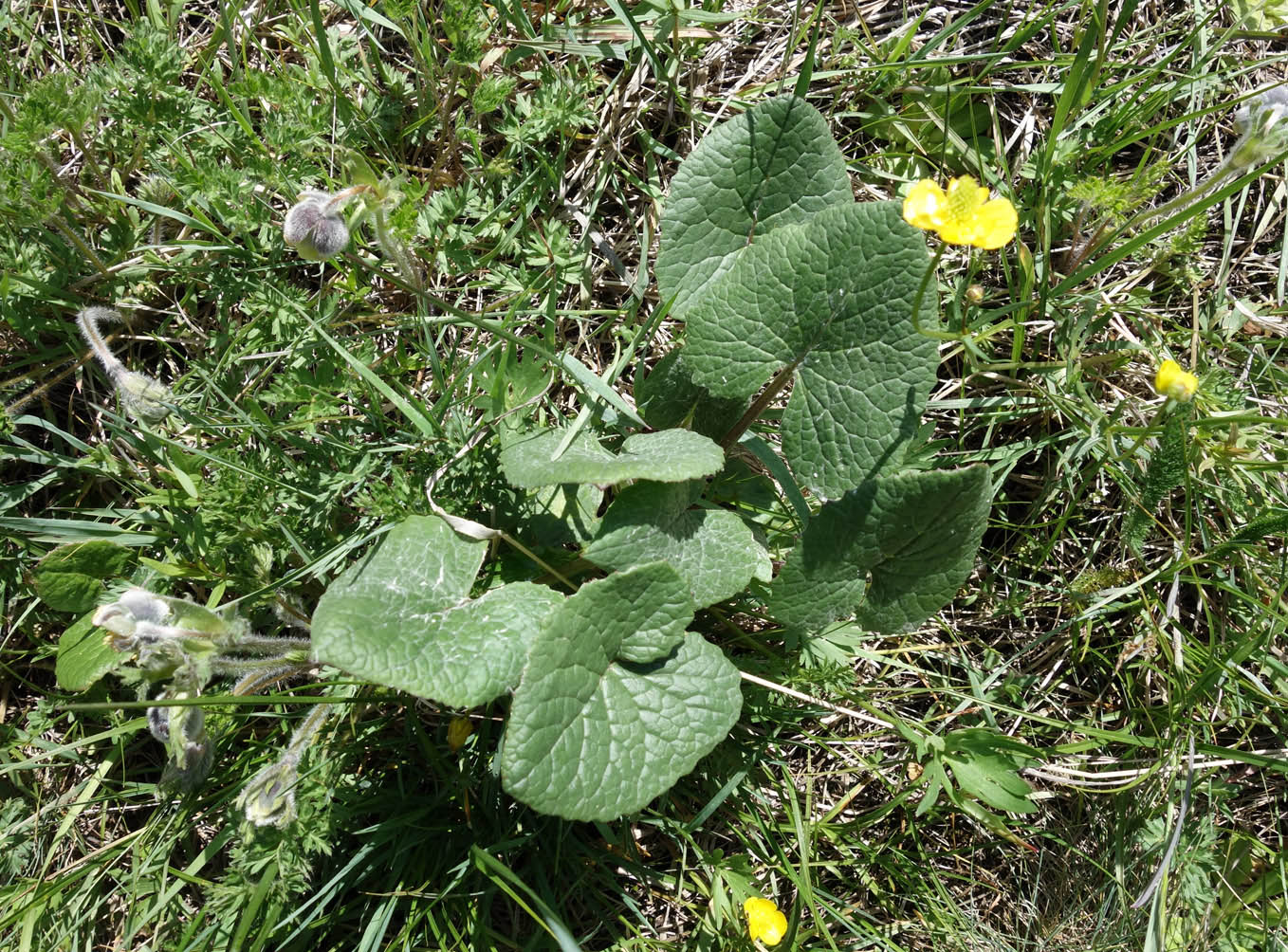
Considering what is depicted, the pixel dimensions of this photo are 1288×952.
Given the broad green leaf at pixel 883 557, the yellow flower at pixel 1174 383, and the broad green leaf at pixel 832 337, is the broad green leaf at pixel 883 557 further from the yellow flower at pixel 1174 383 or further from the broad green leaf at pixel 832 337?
the yellow flower at pixel 1174 383

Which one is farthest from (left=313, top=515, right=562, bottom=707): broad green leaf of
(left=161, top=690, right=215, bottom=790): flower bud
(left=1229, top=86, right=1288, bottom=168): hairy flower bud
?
(left=1229, top=86, right=1288, bottom=168): hairy flower bud

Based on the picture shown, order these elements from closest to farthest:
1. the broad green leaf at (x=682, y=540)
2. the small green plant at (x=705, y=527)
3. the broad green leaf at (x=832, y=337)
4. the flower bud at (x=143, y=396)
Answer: the small green plant at (x=705, y=527) → the broad green leaf at (x=832, y=337) → the broad green leaf at (x=682, y=540) → the flower bud at (x=143, y=396)

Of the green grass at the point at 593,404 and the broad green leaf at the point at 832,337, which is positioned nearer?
the broad green leaf at the point at 832,337

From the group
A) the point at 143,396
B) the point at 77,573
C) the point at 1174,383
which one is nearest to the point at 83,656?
the point at 77,573

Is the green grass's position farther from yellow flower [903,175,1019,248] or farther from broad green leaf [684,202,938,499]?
yellow flower [903,175,1019,248]

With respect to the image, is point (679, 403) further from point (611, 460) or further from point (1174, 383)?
point (1174, 383)

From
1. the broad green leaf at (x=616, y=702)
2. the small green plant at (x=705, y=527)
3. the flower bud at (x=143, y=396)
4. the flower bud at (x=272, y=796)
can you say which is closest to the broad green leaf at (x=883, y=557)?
the small green plant at (x=705, y=527)

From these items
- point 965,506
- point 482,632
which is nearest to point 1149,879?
point 965,506
